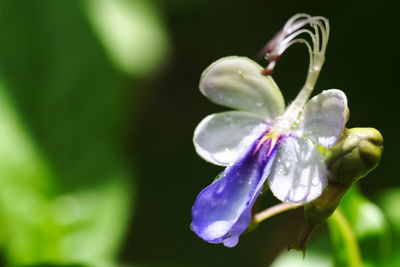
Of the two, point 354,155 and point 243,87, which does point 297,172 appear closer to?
point 354,155

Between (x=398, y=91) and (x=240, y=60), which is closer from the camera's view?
(x=240, y=60)

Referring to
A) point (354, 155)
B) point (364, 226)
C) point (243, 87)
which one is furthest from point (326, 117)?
point (364, 226)

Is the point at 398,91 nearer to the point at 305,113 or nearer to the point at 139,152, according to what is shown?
the point at 139,152

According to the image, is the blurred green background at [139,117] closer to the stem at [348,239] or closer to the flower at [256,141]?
the stem at [348,239]

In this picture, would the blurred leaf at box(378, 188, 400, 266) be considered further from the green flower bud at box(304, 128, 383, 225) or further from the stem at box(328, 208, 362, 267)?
the green flower bud at box(304, 128, 383, 225)

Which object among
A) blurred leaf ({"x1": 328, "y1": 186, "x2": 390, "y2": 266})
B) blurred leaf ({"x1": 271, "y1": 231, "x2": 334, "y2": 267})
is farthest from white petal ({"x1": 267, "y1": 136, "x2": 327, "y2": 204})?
blurred leaf ({"x1": 271, "y1": 231, "x2": 334, "y2": 267})

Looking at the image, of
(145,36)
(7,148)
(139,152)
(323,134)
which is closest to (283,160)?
(323,134)

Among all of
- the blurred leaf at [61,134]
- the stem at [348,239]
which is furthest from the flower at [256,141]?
the blurred leaf at [61,134]
